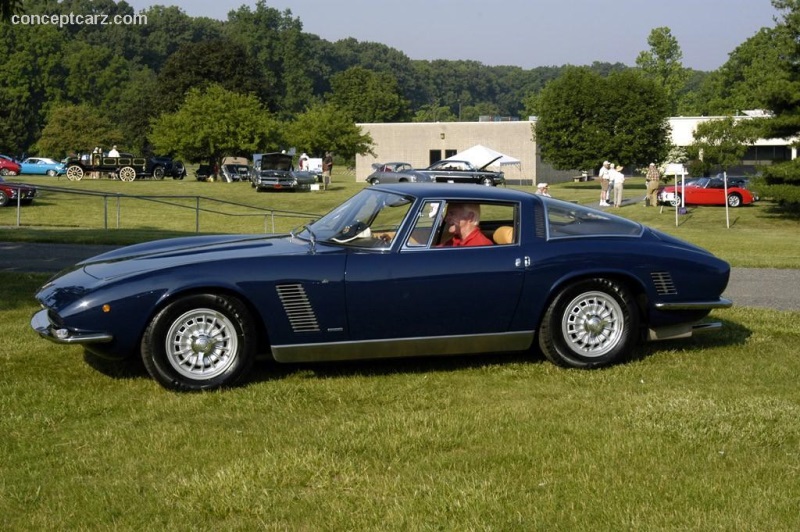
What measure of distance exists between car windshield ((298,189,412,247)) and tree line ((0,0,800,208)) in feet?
18.4

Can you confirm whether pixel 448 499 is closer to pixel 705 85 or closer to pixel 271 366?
pixel 271 366

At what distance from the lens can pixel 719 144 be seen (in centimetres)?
5666

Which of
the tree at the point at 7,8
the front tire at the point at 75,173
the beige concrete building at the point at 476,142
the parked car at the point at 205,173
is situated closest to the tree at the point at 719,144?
the beige concrete building at the point at 476,142

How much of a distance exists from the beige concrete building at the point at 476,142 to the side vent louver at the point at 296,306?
65.1 metres

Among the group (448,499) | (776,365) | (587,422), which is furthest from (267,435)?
(776,365)

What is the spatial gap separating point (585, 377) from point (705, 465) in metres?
2.02

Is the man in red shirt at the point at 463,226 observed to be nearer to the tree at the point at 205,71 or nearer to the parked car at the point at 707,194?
the parked car at the point at 707,194

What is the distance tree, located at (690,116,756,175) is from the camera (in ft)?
183

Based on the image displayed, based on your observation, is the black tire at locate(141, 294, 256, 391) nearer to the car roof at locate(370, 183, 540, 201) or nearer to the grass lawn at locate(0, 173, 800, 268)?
the car roof at locate(370, 183, 540, 201)

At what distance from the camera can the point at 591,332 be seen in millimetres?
7172

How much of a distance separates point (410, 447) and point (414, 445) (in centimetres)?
4

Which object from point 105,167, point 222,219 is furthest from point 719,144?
point 105,167

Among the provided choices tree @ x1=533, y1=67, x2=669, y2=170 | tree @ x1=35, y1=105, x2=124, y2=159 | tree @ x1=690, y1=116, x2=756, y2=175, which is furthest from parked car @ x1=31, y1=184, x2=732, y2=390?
tree @ x1=35, y1=105, x2=124, y2=159

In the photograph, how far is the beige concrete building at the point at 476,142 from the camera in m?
72.0
